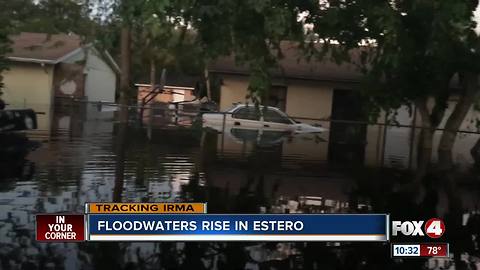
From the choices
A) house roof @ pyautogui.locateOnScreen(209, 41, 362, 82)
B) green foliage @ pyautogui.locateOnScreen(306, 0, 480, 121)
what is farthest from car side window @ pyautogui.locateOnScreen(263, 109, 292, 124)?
green foliage @ pyautogui.locateOnScreen(306, 0, 480, 121)

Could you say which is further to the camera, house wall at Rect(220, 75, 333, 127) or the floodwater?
the floodwater

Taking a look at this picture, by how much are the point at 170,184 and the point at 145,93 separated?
66.0 inches

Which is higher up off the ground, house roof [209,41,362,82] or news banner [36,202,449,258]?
house roof [209,41,362,82]

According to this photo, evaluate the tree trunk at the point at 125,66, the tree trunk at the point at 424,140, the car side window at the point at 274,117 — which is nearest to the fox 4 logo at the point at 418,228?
the tree trunk at the point at 424,140

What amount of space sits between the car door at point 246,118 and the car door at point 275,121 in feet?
0.20

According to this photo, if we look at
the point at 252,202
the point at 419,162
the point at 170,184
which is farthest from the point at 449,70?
the point at 170,184

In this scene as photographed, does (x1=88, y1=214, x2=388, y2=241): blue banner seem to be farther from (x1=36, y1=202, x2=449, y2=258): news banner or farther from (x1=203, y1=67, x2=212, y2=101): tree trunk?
(x1=203, y1=67, x2=212, y2=101): tree trunk

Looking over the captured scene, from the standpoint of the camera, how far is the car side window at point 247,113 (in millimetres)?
4184

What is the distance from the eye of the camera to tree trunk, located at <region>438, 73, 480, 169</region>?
4414 mm

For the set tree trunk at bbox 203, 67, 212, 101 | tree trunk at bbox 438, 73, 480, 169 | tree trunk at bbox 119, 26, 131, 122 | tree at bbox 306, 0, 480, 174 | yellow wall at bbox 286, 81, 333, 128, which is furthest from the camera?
tree trunk at bbox 438, 73, 480, 169

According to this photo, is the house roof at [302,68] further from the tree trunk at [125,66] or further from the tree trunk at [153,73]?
the tree trunk at [125,66]

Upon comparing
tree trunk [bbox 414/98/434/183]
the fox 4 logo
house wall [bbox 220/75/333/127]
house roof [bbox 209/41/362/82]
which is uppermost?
house roof [bbox 209/41/362/82]

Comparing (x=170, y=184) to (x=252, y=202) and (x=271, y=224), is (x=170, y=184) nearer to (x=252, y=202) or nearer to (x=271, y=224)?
(x=252, y=202)

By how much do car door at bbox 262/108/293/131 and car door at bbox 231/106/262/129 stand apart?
6 centimetres
